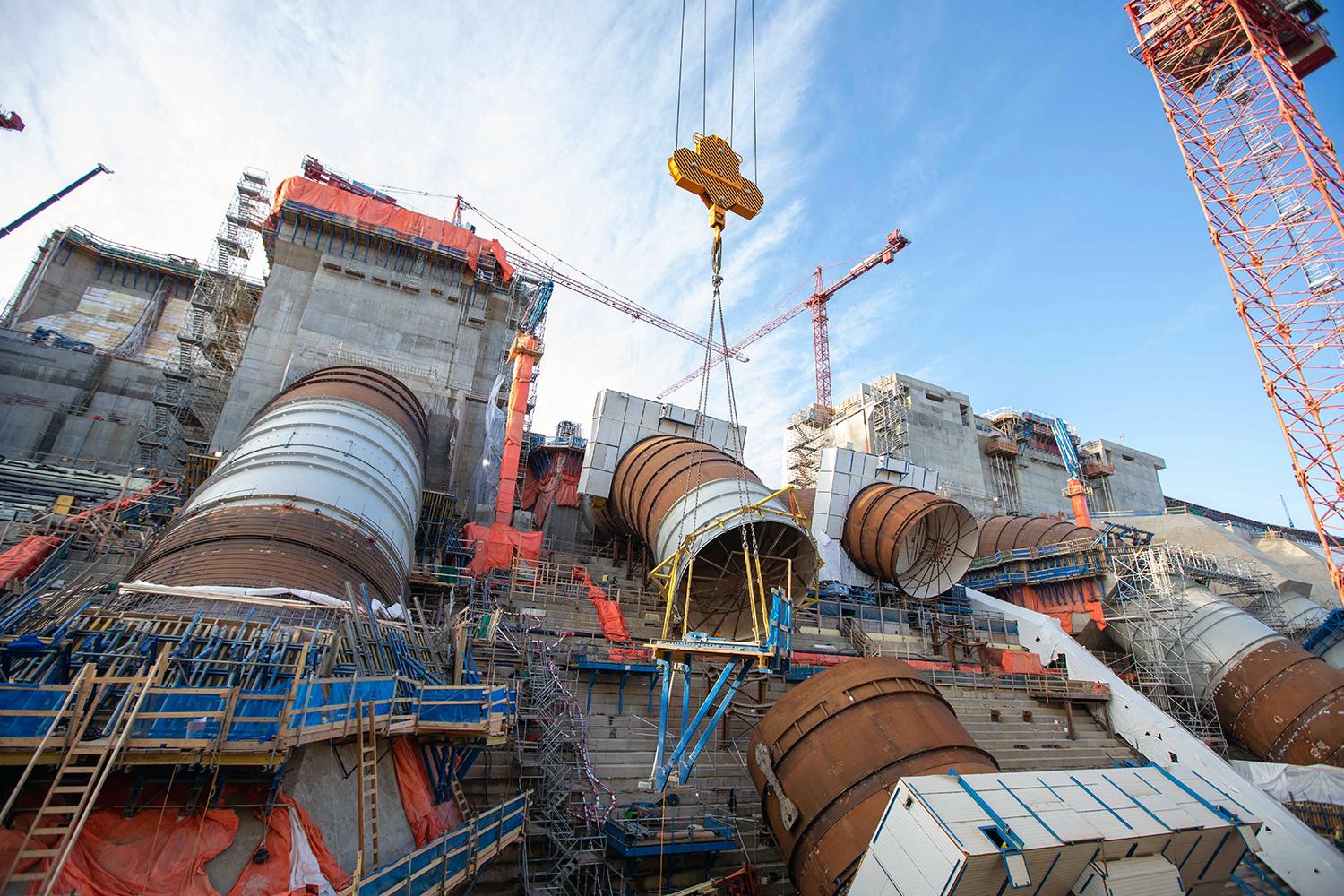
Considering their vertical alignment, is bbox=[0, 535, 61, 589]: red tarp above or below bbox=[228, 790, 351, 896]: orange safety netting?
above

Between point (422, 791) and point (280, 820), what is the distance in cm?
268

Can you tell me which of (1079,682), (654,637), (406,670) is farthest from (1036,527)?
(406,670)

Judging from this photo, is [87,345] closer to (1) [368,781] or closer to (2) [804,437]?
(1) [368,781]

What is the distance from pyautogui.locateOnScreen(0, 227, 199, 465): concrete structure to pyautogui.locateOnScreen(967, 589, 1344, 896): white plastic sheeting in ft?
132

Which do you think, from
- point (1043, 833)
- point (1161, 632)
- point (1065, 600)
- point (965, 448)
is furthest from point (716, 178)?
point (965, 448)

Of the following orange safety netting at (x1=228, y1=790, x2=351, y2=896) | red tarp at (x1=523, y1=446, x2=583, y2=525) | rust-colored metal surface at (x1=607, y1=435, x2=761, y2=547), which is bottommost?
orange safety netting at (x1=228, y1=790, x2=351, y2=896)

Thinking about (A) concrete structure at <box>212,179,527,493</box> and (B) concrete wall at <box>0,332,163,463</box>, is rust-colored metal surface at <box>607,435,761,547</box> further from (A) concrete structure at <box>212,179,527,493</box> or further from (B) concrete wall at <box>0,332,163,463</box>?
(B) concrete wall at <box>0,332,163,463</box>

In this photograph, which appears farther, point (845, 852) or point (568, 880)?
point (568, 880)

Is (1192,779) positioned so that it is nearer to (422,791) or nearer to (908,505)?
(422,791)

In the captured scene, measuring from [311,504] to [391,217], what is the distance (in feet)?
79.1

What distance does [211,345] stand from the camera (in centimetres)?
3038

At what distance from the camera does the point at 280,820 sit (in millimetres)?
6582

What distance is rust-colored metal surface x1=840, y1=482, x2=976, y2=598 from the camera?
90.9ft

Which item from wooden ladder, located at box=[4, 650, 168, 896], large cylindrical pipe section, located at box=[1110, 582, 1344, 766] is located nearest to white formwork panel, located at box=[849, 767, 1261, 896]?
wooden ladder, located at box=[4, 650, 168, 896]
